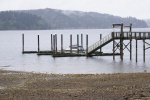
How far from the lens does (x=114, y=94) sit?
3225cm

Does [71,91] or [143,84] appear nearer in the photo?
[71,91]

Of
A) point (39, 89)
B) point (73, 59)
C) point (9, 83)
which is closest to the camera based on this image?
point (39, 89)

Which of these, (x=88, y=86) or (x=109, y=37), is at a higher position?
(x=109, y=37)

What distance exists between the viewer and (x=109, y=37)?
74.7 metres

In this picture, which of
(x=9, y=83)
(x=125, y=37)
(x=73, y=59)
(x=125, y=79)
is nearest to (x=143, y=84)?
(x=125, y=79)

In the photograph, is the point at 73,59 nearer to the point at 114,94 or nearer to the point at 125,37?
the point at 125,37

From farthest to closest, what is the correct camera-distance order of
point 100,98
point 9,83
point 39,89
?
point 9,83
point 39,89
point 100,98

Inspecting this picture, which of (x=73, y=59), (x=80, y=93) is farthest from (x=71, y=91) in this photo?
(x=73, y=59)

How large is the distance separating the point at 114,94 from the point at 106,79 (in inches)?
386

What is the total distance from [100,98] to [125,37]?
41.6 metres

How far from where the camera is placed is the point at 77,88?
1414 inches

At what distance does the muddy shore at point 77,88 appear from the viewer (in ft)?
103

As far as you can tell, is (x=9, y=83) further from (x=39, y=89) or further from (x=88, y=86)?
(x=88, y=86)

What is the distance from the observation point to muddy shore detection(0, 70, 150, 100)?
31438 mm
